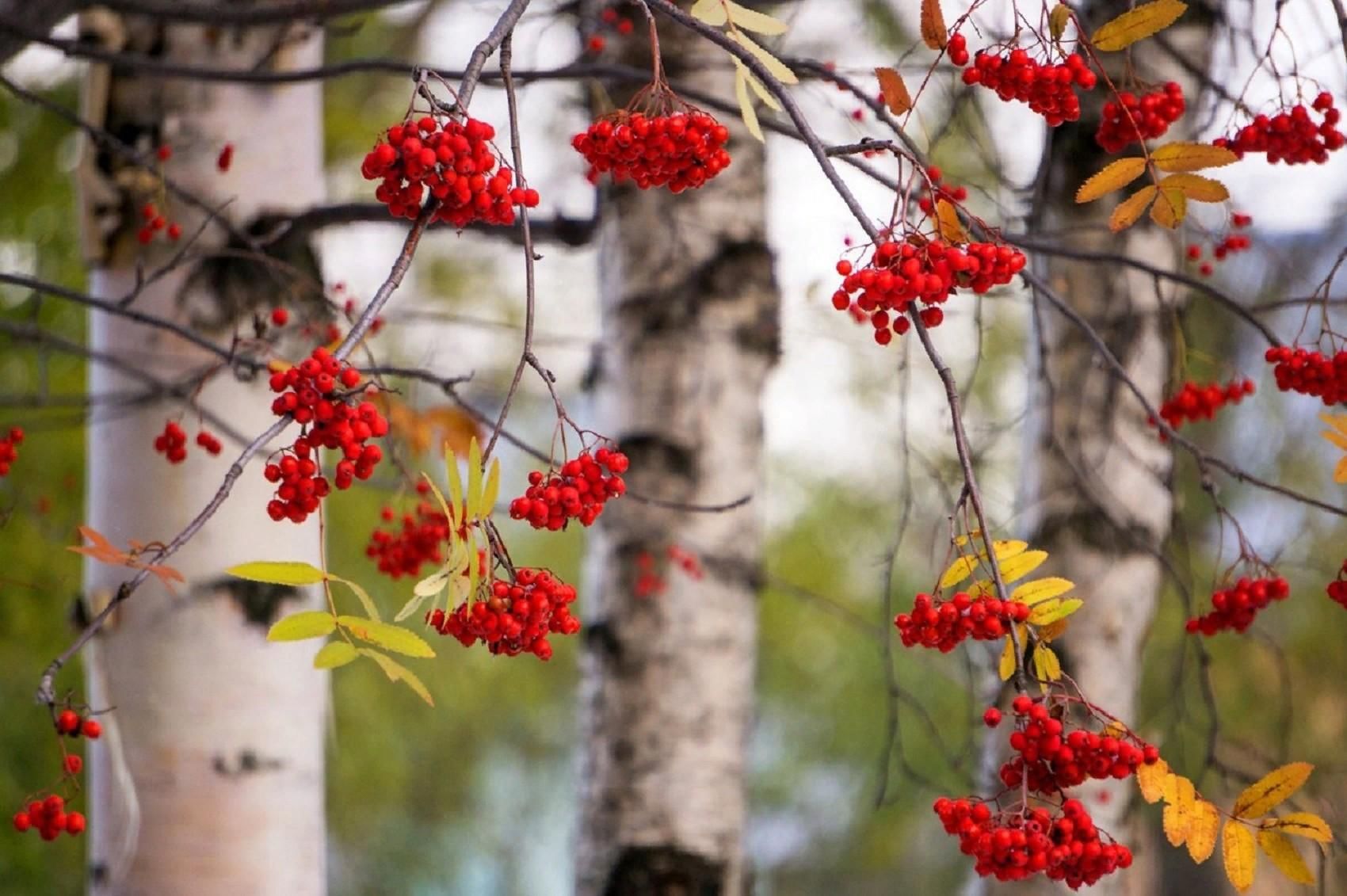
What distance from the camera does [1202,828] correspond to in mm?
758

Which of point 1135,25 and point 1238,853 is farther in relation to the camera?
point 1135,25

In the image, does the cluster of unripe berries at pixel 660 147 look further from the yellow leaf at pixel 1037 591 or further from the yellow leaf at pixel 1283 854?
the yellow leaf at pixel 1283 854

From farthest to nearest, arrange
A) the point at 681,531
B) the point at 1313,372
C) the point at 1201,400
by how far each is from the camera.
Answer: the point at 681,531
the point at 1201,400
the point at 1313,372

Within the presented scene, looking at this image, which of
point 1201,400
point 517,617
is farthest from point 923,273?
point 1201,400

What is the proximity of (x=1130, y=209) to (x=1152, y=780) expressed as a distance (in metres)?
0.40

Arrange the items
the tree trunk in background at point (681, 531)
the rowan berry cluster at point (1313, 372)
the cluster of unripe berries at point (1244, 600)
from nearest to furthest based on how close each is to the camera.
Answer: the rowan berry cluster at point (1313, 372) → the cluster of unripe berries at point (1244, 600) → the tree trunk in background at point (681, 531)

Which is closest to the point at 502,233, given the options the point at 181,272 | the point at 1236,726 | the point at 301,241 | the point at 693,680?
the point at 301,241

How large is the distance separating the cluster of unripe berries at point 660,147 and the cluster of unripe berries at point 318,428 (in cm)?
25

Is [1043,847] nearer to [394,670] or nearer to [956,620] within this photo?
[956,620]

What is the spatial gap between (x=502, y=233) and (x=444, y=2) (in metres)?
1.87

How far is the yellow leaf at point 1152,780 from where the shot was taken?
0.73 metres

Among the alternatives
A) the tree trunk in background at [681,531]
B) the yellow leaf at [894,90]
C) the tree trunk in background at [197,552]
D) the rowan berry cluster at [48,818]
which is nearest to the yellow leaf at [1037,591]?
the yellow leaf at [894,90]

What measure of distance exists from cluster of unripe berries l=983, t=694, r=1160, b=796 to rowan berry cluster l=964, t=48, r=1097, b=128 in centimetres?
43

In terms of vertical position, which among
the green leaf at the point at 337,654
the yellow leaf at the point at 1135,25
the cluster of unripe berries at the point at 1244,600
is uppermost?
the yellow leaf at the point at 1135,25
